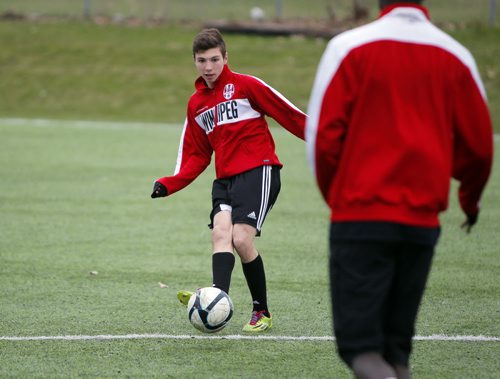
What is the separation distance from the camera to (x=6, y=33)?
29125 mm

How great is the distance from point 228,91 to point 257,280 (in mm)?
1251

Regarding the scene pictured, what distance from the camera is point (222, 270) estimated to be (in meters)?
6.04

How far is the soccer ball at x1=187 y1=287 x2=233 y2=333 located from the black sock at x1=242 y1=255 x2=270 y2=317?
0.51m

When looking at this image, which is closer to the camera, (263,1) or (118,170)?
(118,170)

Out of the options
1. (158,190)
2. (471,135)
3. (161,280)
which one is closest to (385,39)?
(471,135)

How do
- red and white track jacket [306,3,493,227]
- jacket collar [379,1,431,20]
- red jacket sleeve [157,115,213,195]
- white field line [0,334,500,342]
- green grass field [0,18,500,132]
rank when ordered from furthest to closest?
green grass field [0,18,500,132]
red jacket sleeve [157,115,213,195]
white field line [0,334,500,342]
jacket collar [379,1,431,20]
red and white track jacket [306,3,493,227]

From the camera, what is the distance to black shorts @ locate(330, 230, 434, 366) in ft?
12.3

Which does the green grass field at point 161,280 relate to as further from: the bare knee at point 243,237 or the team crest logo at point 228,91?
the team crest logo at point 228,91

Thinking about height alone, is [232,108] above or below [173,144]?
above

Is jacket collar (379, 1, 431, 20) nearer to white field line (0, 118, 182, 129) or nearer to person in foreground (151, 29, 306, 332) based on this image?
person in foreground (151, 29, 306, 332)

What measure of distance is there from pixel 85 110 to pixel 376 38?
20.7 metres

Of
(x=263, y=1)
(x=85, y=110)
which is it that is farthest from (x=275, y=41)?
(x=85, y=110)

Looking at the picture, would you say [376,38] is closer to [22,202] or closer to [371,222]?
[371,222]

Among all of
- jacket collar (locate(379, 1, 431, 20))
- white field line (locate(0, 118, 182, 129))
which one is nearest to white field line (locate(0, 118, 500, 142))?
white field line (locate(0, 118, 182, 129))
